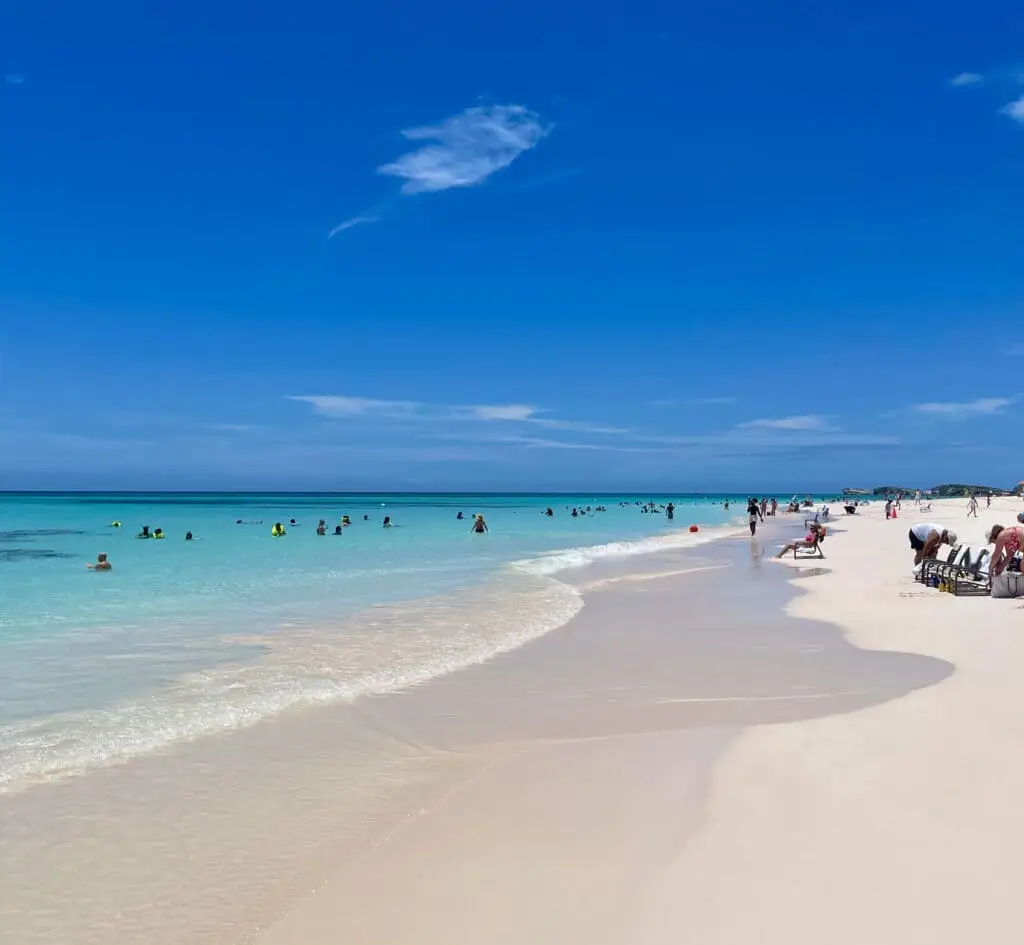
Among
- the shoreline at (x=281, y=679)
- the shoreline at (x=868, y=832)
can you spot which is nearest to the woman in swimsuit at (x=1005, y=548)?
the shoreline at (x=868, y=832)

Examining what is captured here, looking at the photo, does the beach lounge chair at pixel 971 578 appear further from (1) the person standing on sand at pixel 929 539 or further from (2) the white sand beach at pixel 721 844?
(2) the white sand beach at pixel 721 844

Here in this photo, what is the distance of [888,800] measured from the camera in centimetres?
518

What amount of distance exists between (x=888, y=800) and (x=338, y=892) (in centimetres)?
349

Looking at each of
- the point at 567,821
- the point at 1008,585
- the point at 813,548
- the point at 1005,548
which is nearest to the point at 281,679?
the point at 567,821

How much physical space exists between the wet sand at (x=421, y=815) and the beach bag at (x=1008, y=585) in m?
6.35

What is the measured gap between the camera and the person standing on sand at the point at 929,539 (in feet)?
59.9

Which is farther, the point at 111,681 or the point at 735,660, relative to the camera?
the point at 735,660

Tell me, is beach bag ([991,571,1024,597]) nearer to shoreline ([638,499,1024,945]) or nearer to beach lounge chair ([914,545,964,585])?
beach lounge chair ([914,545,964,585])

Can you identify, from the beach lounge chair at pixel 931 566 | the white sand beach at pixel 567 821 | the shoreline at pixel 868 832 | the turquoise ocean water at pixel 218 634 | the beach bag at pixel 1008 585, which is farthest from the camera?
the beach lounge chair at pixel 931 566

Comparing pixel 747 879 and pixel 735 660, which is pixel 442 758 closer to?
pixel 747 879

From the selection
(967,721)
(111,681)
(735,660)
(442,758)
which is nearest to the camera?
(442,758)

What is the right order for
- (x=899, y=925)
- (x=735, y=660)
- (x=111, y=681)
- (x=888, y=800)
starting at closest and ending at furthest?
(x=899, y=925) → (x=888, y=800) → (x=111, y=681) → (x=735, y=660)

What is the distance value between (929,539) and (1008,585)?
3.87 m

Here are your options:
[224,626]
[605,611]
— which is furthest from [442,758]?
[605,611]
